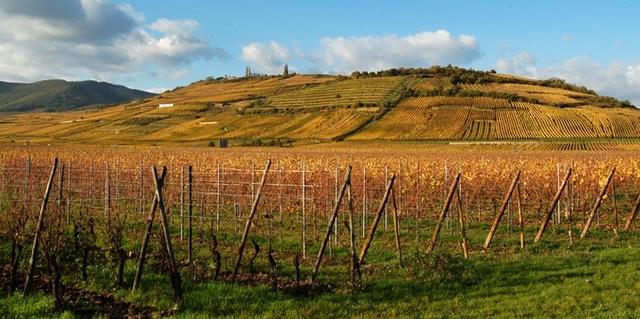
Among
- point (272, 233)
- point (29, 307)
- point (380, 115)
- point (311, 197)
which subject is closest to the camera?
point (29, 307)

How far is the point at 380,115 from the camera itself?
9644 centimetres

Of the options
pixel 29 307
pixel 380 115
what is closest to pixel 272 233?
pixel 29 307

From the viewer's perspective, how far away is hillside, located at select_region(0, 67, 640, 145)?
8444cm

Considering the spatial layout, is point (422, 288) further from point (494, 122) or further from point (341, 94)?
point (341, 94)

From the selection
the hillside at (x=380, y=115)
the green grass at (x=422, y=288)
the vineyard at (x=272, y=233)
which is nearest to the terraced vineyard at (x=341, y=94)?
the hillside at (x=380, y=115)

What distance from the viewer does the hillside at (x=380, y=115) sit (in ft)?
277

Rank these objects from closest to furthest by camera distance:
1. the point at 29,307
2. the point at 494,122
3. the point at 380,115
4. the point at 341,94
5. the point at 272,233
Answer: the point at 29,307, the point at 272,233, the point at 494,122, the point at 380,115, the point at 341,94

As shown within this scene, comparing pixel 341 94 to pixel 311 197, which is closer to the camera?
pixel 311 197

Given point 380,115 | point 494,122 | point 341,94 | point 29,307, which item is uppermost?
point 341,94

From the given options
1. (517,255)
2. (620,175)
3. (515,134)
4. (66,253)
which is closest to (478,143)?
(515,134)

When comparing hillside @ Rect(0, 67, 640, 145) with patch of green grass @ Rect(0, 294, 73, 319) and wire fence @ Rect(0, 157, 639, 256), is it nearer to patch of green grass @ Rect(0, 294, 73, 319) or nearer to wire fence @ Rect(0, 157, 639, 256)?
wire fence @ Rect(0, 157, 639, 256)

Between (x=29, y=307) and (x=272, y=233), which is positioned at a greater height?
(x=29, y=307)

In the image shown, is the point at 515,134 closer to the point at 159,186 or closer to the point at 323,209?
the point at 323,209

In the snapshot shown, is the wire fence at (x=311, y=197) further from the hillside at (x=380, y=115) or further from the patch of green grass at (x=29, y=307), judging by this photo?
the hillside at (x=380, y=115)
